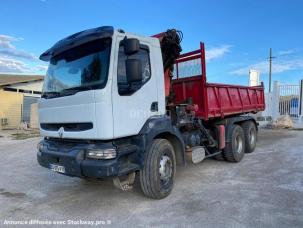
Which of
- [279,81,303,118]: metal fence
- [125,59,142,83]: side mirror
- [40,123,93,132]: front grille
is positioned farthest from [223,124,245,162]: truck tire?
[279,81,303,118]: metal fence

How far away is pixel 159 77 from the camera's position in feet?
18.4

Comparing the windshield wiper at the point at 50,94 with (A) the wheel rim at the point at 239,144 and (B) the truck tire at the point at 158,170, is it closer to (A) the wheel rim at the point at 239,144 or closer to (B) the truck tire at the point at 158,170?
(B) the truck tire at the point at 158,170

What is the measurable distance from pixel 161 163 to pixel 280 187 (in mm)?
2315

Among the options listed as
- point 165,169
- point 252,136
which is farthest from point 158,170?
point 252,136

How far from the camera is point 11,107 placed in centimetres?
2191

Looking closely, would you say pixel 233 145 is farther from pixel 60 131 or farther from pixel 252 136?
pixel 60 131

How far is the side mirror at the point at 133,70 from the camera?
4559mm

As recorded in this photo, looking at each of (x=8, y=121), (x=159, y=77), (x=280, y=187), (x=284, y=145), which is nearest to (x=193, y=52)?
(x=159, y=77)

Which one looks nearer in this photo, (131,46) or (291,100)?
(131,46)

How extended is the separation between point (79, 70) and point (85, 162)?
4.74 feet

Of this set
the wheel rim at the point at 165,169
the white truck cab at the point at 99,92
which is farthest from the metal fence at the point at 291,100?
the white truck cab at the point at 99,92

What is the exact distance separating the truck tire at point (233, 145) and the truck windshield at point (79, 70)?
14.9ft

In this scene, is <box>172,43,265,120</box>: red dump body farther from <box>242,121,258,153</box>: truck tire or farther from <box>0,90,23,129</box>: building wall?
<box>0,90,23,129</box>: building wall

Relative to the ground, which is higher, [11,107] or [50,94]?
[50,94]
